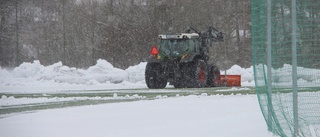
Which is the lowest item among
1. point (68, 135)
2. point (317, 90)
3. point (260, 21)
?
point (68, 135)

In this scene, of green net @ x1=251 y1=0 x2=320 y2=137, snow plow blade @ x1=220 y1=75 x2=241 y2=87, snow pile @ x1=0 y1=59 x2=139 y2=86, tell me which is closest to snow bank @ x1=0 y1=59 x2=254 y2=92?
snow pile @ x1=0 y1=59 x2=139 y2=86

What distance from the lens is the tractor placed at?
23.3 metres

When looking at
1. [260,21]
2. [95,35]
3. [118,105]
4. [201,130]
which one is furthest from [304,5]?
[95,35]

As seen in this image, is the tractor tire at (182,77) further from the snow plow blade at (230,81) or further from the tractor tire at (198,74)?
the snow plow blade at (230,81)

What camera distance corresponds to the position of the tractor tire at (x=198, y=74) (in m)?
23.2

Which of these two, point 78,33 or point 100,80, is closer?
point 100,80

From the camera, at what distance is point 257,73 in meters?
8.20

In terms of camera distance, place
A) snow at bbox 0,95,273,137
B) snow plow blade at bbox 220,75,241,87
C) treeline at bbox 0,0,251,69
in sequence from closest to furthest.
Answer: snow at bbox 0,95,273,137
snow plow blade at bbox 220,75,241,87
treeline at bbox 0,0,251,69

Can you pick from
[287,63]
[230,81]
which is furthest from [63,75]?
[287,63]

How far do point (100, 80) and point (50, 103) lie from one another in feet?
48.6

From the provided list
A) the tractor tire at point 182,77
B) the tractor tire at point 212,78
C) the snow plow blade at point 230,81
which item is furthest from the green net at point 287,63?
the snow plow blade at point 230,81

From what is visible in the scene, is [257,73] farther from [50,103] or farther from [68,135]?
[50,103]

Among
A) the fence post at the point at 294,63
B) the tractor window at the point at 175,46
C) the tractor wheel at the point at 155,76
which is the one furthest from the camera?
the tractor window at the point at 175,46

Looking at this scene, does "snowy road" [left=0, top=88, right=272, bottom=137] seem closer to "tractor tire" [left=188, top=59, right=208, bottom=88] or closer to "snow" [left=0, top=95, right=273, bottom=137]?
"snow" [left=0, top=95, right=273, bottom=137]
